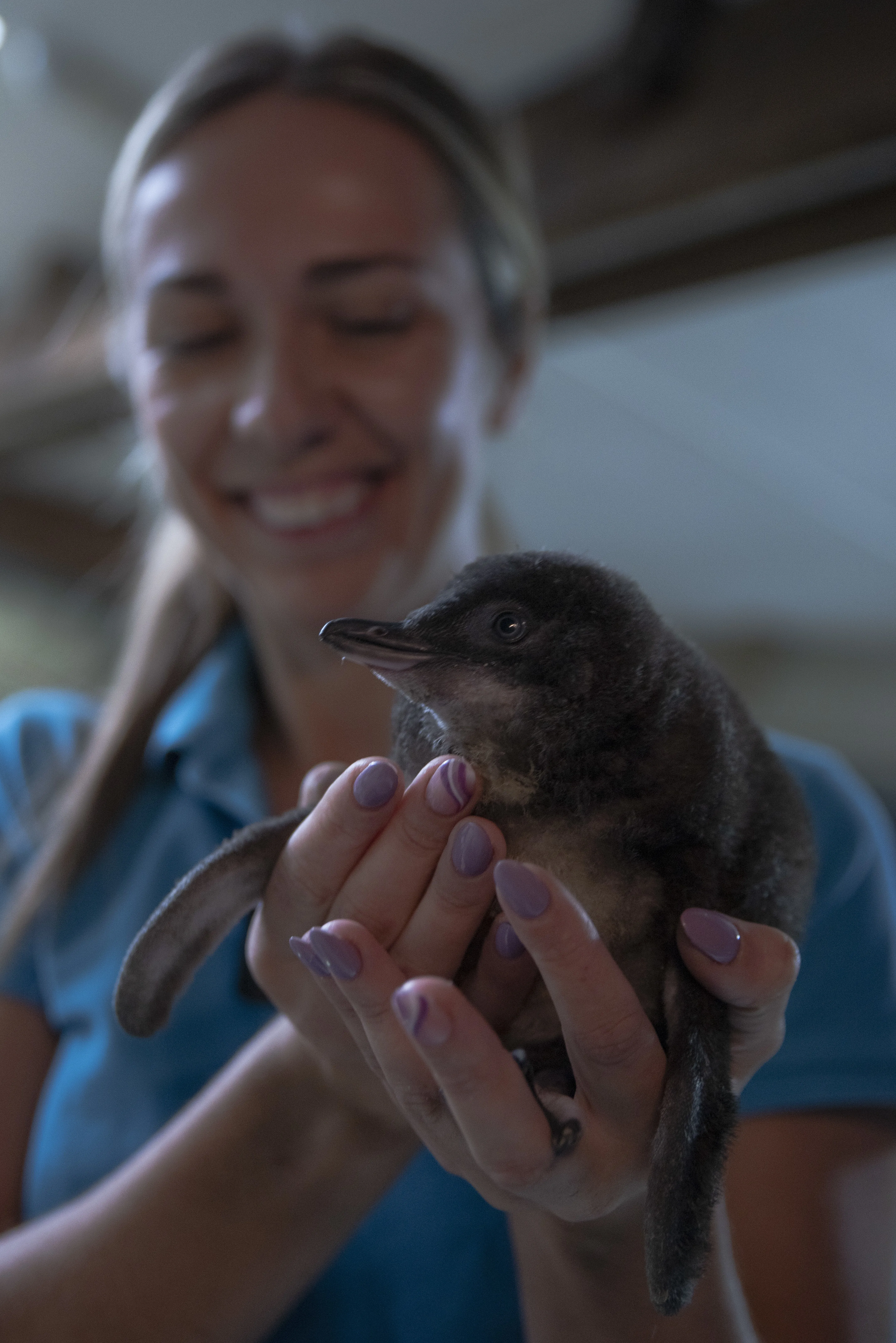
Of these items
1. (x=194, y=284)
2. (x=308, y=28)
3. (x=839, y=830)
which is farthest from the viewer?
(x=308, y=28)

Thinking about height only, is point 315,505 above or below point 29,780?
above

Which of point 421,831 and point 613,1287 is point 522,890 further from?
point 613,1287

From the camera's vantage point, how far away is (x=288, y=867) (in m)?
0.59

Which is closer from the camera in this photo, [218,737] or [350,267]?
[350,267]

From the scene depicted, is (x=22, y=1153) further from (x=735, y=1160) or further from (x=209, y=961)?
(x=735, y=1160)

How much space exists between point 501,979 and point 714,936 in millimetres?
128

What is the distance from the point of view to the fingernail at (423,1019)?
0.50 metres

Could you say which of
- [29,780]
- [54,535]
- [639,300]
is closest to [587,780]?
[29,780]

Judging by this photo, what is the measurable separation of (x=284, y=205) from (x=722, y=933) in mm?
758

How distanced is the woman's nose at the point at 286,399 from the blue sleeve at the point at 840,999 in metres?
0.43

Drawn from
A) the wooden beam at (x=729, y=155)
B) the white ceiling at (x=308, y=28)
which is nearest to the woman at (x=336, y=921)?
the wooden beam at (x=729, y=155)

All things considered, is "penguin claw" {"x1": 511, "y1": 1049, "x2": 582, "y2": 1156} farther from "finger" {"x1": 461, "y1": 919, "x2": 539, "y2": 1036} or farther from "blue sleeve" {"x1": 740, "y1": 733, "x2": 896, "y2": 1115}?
"blue sleeve" {"x1": 740, "y1": 733, "x2": 896, "y2": 1115}

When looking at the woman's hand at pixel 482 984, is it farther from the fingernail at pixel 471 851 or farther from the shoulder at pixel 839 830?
the shoulder at pixel 839 830

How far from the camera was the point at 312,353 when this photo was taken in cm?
86
